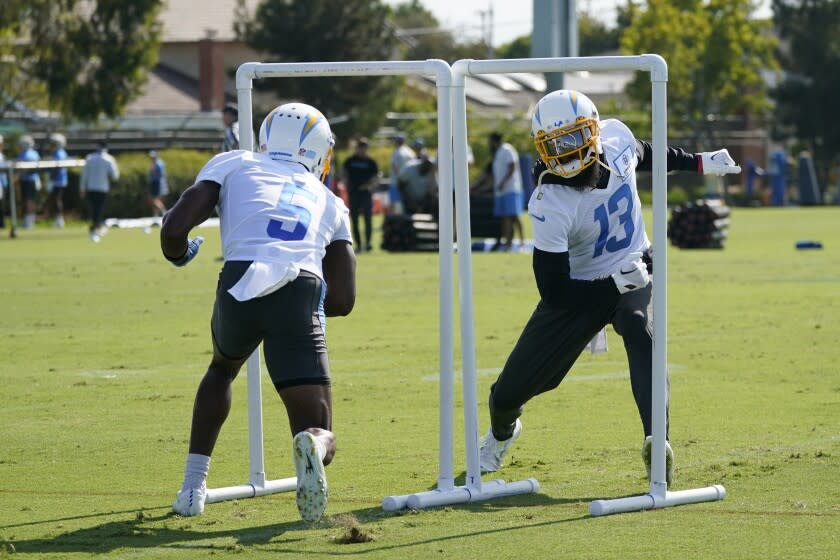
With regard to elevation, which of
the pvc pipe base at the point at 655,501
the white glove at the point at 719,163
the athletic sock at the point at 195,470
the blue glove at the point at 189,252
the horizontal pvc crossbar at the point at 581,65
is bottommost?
the pvc pipe base at the point at 655,501

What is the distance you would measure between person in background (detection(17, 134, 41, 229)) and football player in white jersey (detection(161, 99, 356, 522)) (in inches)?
1127

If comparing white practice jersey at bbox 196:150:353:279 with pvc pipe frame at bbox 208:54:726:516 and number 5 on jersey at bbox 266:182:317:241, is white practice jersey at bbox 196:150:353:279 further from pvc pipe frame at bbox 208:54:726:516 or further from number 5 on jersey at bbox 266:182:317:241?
pvc pipe frame at bbox 208:54:726:516

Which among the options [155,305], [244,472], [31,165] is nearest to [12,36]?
[31,165]

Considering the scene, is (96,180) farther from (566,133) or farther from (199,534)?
(199,534)

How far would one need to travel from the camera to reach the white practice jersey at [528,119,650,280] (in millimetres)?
7090

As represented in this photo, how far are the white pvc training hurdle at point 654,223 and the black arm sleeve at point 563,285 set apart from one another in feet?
1.17

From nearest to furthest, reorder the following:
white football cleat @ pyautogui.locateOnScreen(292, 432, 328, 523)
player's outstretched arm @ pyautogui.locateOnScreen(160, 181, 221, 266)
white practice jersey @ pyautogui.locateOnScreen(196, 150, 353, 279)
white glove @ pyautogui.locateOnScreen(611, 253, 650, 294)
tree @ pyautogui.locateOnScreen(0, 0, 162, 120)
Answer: white football cleat @ pyautogui.locateOnScreen(292, 432, 328, 523) → player's outstretched arm @ pyautogui.locateOnScreen(160, 181, 221, 266) → white practice jersey @ pyautogui.locateOnScreen(196, 150, 353, 279) → white glove @ pyautogui.locateOnScreen(611, 253, 650, 294) → tree @ pyautogui.locateOnScreen(0, 0, 162, 120)

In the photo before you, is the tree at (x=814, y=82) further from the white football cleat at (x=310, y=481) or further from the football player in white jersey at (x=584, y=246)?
the white football cleat at (x=310, y=481)

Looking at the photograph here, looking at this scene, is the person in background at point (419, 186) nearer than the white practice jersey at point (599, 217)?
No

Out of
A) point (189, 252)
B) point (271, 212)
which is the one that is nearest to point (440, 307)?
point (271, 212)

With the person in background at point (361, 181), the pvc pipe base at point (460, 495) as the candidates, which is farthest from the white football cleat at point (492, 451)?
the person in background at point (361, 181)

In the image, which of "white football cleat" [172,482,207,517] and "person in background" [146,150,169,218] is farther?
"person in background" [146,150,169,218]

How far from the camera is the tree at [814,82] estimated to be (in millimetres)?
63250

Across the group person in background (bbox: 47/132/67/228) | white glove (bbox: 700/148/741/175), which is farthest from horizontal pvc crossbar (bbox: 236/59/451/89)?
person in background (bbox: 47/132/67/228)
